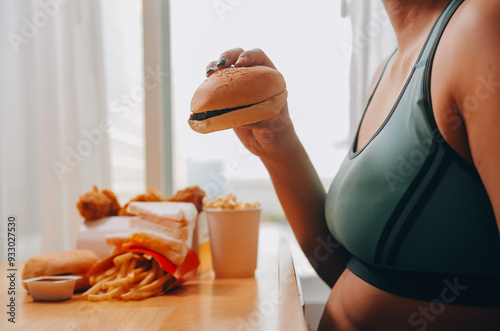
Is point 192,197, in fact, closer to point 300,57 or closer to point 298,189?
point 298,189

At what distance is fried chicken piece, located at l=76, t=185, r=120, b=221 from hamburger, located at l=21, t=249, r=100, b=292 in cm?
14

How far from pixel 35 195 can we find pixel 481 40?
1576 millimetres

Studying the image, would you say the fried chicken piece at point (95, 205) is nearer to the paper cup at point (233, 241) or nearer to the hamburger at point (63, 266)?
the hamburger at point (63, 266)

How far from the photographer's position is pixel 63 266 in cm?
92

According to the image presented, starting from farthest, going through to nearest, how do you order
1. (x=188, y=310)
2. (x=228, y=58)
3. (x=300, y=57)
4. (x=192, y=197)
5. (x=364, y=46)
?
1. (x=300, y=57)
2. (x=364, y=46)
3. (x=192, y=197)
4. (x=228, y=58)
5. (x=188, y=310)

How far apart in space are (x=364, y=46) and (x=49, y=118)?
1.16m

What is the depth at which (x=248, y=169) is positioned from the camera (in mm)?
1874

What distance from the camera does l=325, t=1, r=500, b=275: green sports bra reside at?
2.07 feet

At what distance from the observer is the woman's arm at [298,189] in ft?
3.26

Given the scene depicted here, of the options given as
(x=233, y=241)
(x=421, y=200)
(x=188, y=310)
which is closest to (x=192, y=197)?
(x=233, y=241)

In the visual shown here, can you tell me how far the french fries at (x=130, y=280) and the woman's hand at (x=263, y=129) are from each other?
336mm

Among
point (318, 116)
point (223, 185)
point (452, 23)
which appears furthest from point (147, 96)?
point (452, 23)

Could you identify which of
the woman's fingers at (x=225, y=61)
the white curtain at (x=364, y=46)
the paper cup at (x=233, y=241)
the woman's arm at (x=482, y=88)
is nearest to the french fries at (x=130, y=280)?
the paper cup at (x=233, y=241)

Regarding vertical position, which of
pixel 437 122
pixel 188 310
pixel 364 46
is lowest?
pixel 188 310
